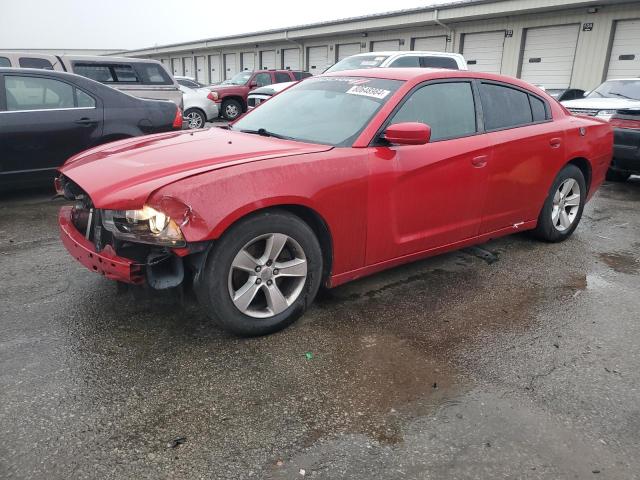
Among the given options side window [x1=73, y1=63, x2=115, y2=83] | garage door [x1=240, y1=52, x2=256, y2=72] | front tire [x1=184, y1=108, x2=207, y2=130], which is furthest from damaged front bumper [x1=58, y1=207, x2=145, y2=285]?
garage door [x1=240, y1=52, x2=256, y2=72]

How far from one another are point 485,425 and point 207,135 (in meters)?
2.63

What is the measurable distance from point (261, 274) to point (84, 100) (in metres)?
4.29

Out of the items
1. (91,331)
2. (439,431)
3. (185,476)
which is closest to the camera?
(185,476)

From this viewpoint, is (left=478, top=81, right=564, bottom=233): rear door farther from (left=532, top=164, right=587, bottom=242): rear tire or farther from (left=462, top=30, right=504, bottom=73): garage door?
(left=462, top=30, right=504, bottom=73): garage door

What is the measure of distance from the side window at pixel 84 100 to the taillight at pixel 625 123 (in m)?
6.84

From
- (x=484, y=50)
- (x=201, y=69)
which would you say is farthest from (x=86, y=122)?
(x=201, y=69)

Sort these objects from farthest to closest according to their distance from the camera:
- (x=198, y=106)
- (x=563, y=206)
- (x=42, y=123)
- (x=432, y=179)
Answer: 1. (x=198, y=106)
2. (x=42, y=123)
3. (x=563, y=206)
4. (x=432, y=179)

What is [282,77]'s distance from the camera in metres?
18.1

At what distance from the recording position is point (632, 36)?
14094 mm

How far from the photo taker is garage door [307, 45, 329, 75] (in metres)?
25.5

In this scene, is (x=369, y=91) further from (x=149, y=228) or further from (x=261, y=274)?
(x=149, y=228)

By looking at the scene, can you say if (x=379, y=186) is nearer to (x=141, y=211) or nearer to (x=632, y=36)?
(x=141, y=211)

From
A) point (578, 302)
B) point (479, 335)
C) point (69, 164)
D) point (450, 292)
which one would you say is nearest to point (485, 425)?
point (479, 335)

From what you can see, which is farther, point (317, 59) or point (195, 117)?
point (317, 59)
